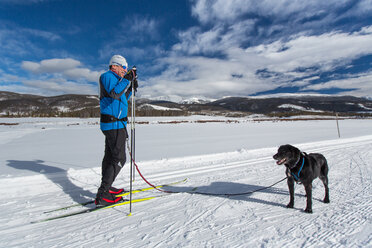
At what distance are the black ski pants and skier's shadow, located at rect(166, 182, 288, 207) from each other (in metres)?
1.21

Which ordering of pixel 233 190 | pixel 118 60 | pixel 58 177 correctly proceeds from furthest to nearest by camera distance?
1. pixel 58 177
2. pixel 233 190
3. pixel 118 60

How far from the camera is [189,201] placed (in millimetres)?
2973

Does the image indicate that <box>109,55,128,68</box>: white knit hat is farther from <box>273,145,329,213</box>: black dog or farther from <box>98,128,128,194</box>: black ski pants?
<box>273,145,329,213</box>: black dog

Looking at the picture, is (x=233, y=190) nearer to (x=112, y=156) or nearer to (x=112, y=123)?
(x=112, y=156)

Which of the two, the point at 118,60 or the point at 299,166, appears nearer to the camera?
the point at 299,166

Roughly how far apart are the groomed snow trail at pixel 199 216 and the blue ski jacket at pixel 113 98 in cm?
130

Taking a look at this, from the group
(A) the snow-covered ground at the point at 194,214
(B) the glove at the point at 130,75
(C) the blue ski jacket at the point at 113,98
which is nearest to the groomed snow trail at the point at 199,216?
(A) the snow-covered ground at the point at 194,214

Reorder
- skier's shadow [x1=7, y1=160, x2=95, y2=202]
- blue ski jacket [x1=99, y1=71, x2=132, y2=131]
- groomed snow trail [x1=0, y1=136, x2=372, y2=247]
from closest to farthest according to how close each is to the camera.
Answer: groomed snow trail [x1=0, y1=136, x2=372, y2=247], blue ski jacket [x1=99, y1=71, x2=132, y2=131], skier's shadow [x1=7, y1=160, x2=95, y2=202]

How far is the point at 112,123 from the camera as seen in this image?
2.79 m

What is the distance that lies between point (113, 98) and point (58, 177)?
2.74 m

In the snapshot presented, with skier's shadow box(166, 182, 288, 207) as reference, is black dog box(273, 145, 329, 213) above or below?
above

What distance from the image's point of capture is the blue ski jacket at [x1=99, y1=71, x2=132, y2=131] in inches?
106

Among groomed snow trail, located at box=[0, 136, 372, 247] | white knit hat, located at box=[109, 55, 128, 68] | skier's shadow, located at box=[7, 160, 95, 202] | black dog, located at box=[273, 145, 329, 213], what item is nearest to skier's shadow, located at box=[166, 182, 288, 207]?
groomed snow trail, located at box=[0, 136, 372, 247]

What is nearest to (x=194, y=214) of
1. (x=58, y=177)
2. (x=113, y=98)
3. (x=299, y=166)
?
(x=299, y=166)
